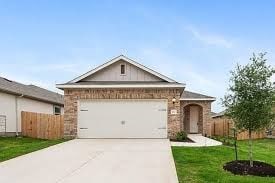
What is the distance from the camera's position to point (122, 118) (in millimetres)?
21516

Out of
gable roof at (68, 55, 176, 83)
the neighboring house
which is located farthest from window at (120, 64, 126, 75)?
the neighboring house

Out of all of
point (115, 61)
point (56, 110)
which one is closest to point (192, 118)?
point (115, 61)

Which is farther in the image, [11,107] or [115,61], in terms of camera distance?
[11,107]

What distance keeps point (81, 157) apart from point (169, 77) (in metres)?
10.0

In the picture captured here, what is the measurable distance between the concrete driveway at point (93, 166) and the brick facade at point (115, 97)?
Answer: 504 centimetres

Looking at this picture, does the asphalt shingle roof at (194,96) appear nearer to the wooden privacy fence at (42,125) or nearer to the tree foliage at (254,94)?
the wooden privacy fence at (42,125)

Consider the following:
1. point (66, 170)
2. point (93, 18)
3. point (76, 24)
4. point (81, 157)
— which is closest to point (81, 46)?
point (76, 24)

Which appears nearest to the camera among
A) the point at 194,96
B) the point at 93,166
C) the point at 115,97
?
the point at 93,166

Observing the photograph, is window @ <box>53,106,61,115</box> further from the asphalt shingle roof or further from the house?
the house

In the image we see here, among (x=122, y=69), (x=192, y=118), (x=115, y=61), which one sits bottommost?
(x=192, y=118)

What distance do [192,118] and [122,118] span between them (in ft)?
37.1

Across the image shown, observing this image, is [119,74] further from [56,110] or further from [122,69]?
[56,110]

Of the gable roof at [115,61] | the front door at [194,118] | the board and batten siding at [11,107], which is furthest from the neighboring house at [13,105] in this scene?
the front door at [194,118]

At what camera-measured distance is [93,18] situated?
747 inches
